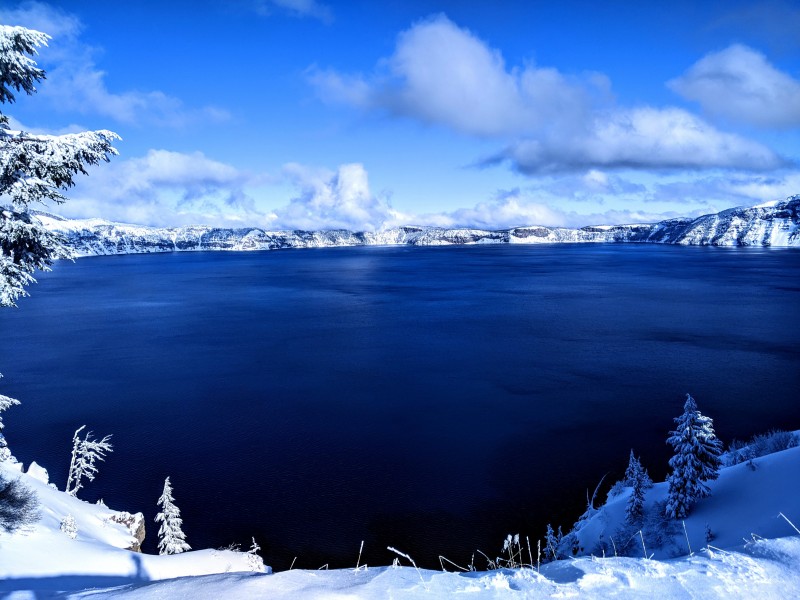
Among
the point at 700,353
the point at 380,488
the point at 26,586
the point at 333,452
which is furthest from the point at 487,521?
the point at 700,353

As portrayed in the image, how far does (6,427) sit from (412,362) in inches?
A: 1432

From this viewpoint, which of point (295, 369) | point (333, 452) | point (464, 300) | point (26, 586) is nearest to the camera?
point (26, 586)

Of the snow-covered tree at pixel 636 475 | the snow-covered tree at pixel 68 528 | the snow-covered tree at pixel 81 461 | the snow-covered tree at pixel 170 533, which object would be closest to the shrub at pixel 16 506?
the snow-covered tree at pixel 68 528

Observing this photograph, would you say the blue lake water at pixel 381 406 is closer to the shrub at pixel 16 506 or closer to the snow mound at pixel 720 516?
the snow mound at pixel 720 516

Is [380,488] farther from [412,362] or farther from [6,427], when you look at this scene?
[6,427]

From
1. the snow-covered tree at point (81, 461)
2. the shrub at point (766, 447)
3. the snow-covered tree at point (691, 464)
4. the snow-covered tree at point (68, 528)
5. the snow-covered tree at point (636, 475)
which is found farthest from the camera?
the shrub at point (766, 447)

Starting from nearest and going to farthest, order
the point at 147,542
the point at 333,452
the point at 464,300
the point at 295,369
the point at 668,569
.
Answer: the point at 668,569 → the point at 147,542 → the point at 333,452 → the point at 295,369 → the point at 464,300

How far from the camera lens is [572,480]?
2773 cm

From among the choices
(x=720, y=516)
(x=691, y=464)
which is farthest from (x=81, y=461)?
(x=720, y=516)

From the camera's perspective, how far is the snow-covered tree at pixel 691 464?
18.0m

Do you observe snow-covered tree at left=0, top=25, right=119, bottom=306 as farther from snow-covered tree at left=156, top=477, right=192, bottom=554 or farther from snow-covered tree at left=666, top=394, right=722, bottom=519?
snow-covered tree at left=666, top=394, right=722, bottom=519

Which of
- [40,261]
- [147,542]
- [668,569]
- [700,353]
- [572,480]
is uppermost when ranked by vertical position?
[40,261]

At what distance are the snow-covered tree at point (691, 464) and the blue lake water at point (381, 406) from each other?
732cm

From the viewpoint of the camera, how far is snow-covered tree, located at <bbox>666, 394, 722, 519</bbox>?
17953 mm
